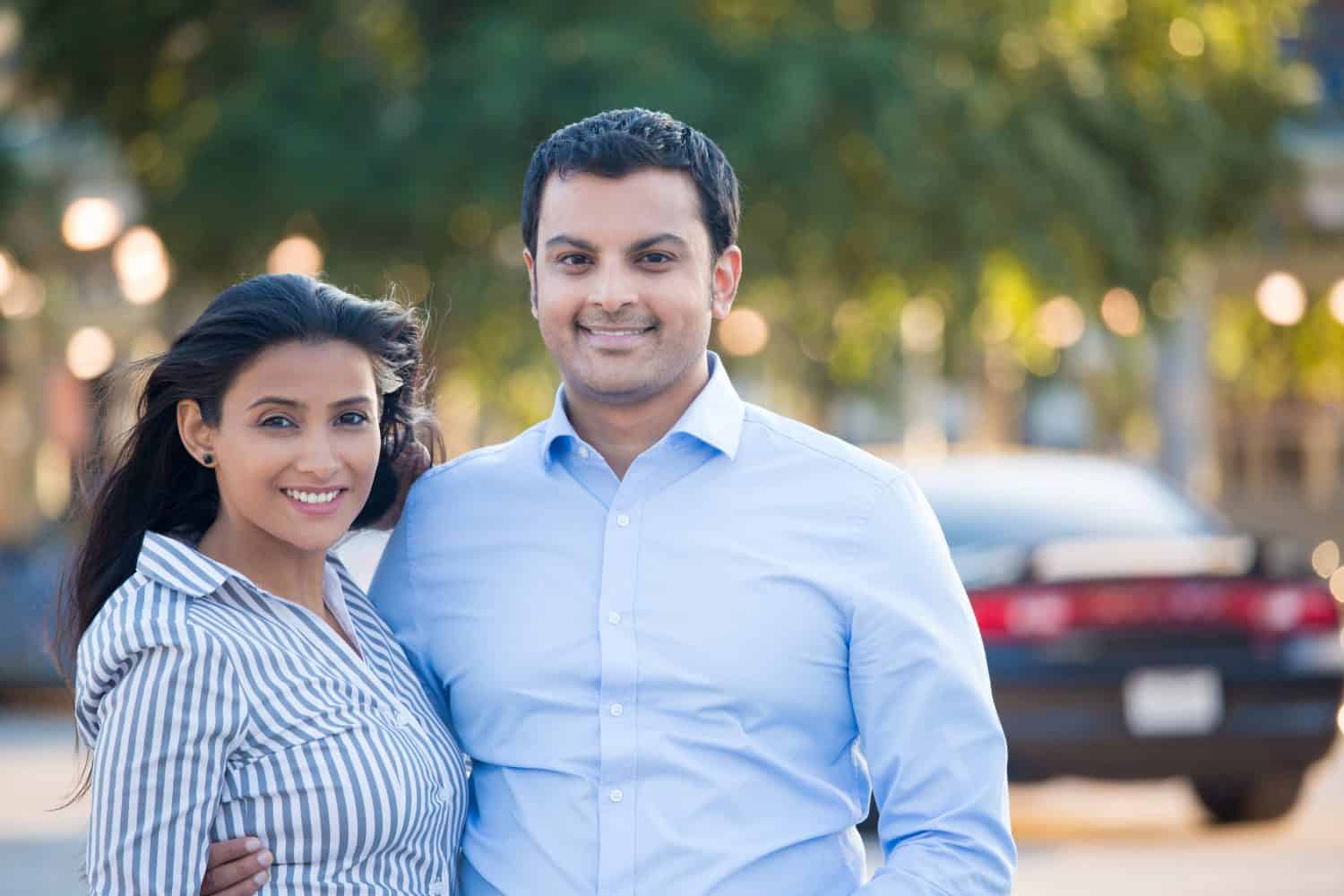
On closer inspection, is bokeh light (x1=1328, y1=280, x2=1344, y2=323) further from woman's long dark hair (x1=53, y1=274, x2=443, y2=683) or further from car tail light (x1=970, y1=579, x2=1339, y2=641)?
woman's long dark hair (x1=53, y1=274, x2=443, y2=683)

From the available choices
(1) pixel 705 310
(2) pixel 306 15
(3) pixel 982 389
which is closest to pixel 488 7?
(2) pixel 306 15

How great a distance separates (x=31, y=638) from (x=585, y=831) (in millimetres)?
12934

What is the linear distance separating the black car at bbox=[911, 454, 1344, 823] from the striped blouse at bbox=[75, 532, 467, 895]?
5.89 metres

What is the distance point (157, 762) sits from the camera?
3.04m

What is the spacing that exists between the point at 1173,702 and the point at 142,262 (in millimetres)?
9164

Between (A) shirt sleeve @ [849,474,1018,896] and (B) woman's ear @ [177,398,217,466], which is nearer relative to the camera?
(A) shirt sleeve @ [849,474,1018,896]

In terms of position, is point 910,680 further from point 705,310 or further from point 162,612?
point 162,612

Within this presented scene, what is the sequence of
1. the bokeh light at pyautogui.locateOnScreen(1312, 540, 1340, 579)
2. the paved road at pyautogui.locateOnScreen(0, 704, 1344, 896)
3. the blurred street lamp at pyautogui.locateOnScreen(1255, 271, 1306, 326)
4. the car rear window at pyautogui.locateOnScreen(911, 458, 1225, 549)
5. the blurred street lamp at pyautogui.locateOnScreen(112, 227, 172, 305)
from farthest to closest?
1. the bokeh light at pyautogui.locateOnScreen(1312, 540, 1340, 579)
2. the blurred street lamp at pyautogui.locateOnScreen(1255, 271, 1306, 326)
3. the blurred street lamp at pyautogui.locateOnScreen(112, 227, 172, 305)
4. the car rear window at pyautogui.locateOnScreen(911, 458, 1225, 549)
5. the paved road at pyautogui.locateOnScreen(0, 704, 1344, 896)

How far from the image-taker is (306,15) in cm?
1578

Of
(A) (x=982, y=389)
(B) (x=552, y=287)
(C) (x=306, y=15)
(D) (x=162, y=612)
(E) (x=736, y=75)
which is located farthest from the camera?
(A) (x=982, y=389)

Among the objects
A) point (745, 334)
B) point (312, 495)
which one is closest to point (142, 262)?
point (745, 334)

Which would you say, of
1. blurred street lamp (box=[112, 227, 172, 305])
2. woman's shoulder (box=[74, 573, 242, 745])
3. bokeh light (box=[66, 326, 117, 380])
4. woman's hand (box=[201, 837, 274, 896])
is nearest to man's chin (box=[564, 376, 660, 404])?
woman's shoulder (box=[74, 573, 242, 745])

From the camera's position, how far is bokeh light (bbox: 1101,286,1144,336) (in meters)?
16.0

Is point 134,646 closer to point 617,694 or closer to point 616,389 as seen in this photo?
point 617,694
